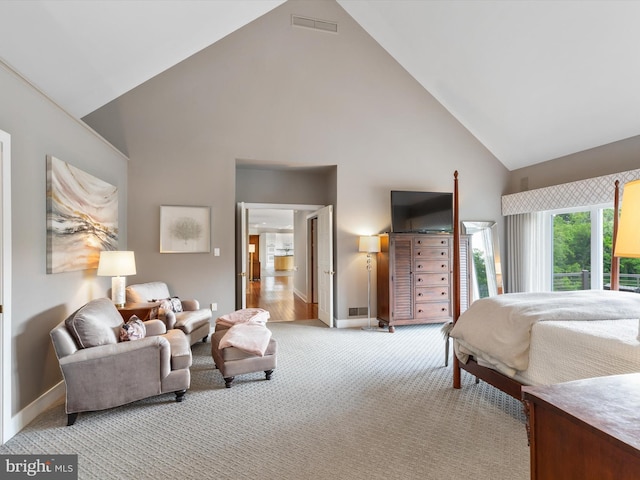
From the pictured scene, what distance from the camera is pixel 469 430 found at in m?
2.41

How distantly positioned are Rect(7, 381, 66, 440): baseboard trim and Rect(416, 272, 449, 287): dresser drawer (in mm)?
4559

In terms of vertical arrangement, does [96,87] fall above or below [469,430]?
above

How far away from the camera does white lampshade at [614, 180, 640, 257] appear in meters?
1.13

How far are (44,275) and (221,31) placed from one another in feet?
13.1

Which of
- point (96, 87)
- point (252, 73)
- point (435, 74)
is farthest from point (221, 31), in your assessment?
point (435, 74)

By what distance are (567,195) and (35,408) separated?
668 centimetres

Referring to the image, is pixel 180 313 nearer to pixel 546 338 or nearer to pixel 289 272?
pixel 546 338

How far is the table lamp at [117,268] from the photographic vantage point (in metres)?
3.55

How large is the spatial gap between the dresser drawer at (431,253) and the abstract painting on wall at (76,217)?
4.26m

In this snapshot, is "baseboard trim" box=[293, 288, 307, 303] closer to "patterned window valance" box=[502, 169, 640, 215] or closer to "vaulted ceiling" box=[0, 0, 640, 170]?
"patterned window valance" box=[502, 169, 640, 215]

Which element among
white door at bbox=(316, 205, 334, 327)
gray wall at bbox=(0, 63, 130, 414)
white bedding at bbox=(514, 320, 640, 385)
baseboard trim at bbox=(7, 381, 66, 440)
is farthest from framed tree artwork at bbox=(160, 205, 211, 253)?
white bedding at bbox=(514, 320, 640, 385)

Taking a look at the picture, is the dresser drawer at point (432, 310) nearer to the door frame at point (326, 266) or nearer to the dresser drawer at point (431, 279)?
the dresser drawer at point (431, 279)

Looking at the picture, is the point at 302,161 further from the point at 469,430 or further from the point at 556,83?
the point at 469,430

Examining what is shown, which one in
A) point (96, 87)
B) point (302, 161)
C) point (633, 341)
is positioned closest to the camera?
point (633, 341)
